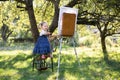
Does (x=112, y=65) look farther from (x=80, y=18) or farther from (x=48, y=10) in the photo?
(x=48, y=10)

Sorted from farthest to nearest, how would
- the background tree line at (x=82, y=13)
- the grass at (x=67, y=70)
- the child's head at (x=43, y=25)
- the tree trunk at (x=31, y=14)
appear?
the tree trunk at (x=31, y=14) < the background tree line at (x=82, y=13) < the grass at (x=67, y=70) < the child's head at (x=43, y=25)

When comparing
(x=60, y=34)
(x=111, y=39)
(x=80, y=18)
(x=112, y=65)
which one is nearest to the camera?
(x=60, y=34)

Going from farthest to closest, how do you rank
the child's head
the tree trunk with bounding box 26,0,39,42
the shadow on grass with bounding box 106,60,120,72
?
1. the tree trunk with bounding box 26,0,39,42
2. the shadow on grass with bounding box 106,60,120,72
3. the child's head

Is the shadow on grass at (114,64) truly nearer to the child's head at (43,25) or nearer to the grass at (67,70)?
the grass at (67,70)

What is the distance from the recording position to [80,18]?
16.7 m

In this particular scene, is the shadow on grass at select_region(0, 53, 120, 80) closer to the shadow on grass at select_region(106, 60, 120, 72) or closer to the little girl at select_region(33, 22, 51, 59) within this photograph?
the shadow on grass at select_region(106, 60, 120, 72)

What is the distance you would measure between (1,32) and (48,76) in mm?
32369

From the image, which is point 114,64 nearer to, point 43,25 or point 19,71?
point 19,71

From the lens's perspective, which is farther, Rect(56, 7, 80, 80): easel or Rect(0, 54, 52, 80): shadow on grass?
Rect(0, 54, 52, 80): shadow on grass

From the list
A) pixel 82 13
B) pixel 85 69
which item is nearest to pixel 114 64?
pixel 85 69

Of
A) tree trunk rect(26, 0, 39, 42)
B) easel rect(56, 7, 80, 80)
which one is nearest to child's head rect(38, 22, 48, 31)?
easel rect(56, 7, 80, 80)

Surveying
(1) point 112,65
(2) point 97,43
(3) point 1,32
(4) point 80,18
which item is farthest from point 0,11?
(3) point 1,32

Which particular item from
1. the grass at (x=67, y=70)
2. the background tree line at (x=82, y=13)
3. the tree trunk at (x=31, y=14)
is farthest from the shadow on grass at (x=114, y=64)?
the tree trunk at (x=31, y=14)

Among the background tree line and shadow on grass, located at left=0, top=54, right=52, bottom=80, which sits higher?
the background tree line
